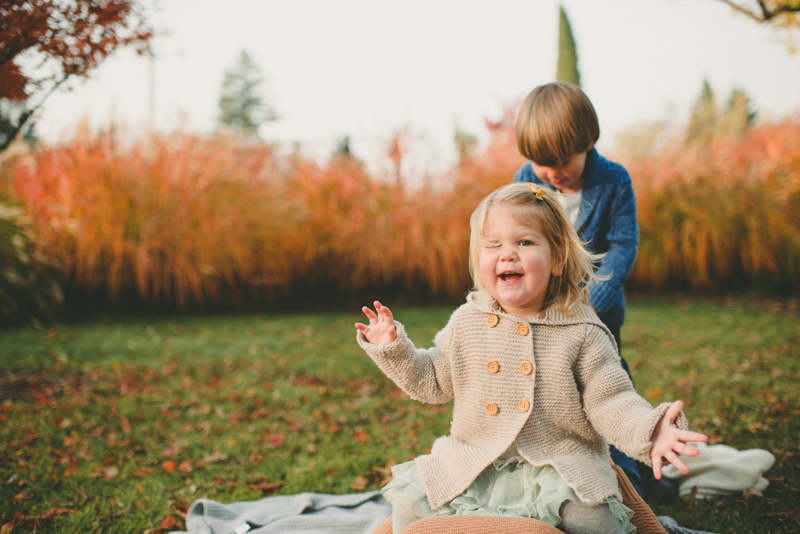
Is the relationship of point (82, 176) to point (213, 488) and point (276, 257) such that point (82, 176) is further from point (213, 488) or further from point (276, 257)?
point (213, 488)

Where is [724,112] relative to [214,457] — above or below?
above

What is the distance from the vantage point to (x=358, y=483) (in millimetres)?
2539

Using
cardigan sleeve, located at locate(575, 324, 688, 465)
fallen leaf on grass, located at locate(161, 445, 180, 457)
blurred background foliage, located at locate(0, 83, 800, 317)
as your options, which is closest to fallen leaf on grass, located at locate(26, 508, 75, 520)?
fallen leaf on grass, located at locate(161, 445, 180, 457)

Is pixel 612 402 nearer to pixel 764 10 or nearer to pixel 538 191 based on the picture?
pixel 538 191

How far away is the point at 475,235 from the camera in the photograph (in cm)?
159

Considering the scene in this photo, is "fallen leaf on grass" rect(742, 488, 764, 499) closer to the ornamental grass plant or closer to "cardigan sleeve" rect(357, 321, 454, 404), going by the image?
"cardigan sleeve" rect(357, 321, 454, 404)

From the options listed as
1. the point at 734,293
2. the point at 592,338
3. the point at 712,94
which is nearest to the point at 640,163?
the point at 734,293

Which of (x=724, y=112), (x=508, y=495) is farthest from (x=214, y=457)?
(x=724, y=112)

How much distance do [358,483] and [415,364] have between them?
4.28ft

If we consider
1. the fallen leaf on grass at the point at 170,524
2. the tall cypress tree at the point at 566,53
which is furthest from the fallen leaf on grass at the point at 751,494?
the tall cypress tree at the point at 566,53

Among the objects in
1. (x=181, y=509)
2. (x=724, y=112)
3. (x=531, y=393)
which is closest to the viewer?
(x=531, y=393)

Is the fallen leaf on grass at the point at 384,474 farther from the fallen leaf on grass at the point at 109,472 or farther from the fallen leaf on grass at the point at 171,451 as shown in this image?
the fallen leaf on grass at the point at 109,472

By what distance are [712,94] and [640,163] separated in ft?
90.6

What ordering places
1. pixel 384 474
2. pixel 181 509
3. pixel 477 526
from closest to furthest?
pixel 477 526 < pixel 181 509 < pixel 384 474
